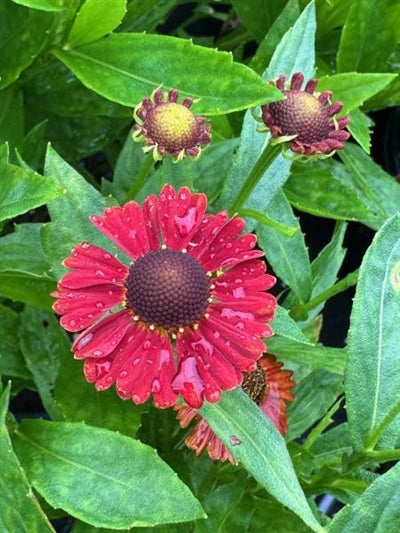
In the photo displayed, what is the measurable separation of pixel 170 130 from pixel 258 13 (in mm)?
415

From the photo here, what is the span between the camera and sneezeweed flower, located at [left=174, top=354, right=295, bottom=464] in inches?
30.8

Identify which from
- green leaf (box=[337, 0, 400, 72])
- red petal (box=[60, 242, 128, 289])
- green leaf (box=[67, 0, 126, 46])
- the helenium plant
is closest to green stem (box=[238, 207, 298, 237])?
the helenium plant

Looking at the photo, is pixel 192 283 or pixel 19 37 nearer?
pixel 192 283

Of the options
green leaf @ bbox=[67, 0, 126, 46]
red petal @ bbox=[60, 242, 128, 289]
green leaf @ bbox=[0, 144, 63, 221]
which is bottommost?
red petal @ bbox=[60, 242, 128, 289]

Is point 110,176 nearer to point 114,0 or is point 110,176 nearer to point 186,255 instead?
Answer: point 114,0

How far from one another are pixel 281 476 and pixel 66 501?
6.7 inches

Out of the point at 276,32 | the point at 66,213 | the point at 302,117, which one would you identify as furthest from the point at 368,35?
the point at 66,213

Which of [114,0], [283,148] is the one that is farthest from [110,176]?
[283,148]

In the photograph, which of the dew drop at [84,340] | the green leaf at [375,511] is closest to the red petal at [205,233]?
the dew drop at [84,340]

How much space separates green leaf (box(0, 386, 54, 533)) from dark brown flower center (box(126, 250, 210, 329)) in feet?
0.45

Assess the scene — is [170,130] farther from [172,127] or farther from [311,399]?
[311,399]

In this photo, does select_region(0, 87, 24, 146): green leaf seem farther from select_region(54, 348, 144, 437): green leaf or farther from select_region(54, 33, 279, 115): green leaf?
select_region(54, 348, 144, 437): green leaf

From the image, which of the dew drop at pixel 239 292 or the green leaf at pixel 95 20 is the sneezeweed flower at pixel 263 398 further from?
the green leaf at pixel 95 20

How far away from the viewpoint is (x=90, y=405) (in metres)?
0.78
